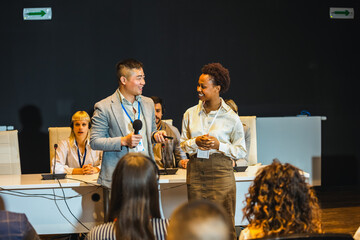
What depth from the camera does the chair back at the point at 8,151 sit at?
3930 millimetres

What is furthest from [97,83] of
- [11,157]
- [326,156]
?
[326,156]

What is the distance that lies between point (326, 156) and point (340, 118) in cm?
62

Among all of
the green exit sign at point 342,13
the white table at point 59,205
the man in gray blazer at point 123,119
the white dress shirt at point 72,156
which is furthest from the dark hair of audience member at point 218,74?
the green exit sign at point 342,13

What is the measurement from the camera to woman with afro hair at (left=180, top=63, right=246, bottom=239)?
2682 millimetres

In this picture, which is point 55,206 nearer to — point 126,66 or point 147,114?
point 147,114

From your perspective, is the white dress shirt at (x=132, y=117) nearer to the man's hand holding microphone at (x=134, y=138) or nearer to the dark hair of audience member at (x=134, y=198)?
the man's hand holding microphone at (x=134, y=138)

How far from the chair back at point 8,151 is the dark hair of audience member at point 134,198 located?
2720mm

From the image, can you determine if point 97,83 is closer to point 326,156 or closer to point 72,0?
point 72,0

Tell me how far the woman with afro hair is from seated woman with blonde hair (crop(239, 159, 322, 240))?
3.33 ft

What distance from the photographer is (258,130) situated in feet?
17.4

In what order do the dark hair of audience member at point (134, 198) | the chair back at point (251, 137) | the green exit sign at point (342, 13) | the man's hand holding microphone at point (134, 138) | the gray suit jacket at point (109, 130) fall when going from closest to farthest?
the dark hair of audience member at point (134, 198)
the man's hand holding microphone at point (134, 138)
the gray suit jacket at point (109, 130)
the chair back at point (251, 137)
the green exit sign at point (342, 13)

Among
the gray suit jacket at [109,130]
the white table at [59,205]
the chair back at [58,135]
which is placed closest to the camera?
the gray suit jacket at [109,130]

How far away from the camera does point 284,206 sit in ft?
5.06

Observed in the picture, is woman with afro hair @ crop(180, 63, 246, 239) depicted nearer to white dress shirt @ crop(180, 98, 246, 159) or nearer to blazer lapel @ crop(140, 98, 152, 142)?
white dress shirt @ crop(180, 98, 246, 159)
